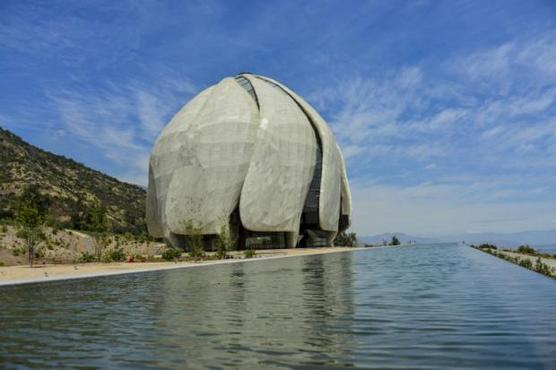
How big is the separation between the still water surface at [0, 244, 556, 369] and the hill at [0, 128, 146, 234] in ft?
168

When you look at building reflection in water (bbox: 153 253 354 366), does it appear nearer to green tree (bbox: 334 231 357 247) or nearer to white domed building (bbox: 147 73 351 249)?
white domed building (bbox: 147 73 351 249)

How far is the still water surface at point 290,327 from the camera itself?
6090mm

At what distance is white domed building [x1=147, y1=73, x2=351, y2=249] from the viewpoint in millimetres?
50844

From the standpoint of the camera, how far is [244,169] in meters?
51.8

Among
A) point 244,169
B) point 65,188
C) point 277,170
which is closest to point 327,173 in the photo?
point 277,170

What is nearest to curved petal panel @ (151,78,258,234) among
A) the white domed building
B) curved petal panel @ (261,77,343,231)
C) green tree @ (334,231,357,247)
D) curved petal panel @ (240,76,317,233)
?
the white domed building

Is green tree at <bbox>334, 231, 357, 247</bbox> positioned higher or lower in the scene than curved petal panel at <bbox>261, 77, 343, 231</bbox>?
lower

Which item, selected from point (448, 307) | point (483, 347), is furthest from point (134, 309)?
point (483, 347)

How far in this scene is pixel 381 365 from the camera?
5719mm

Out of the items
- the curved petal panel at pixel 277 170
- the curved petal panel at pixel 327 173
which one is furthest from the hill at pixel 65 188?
the curved petal panel at pixel 327 173

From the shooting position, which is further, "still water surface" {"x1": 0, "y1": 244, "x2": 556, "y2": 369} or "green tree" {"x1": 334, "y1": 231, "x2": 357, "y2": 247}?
"green tree" {"x1": 334, "y1": 231, "x2": 357, "y2": 247}

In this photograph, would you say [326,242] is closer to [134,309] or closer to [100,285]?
[100,285]

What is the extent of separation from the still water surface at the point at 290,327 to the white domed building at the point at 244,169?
34949mm

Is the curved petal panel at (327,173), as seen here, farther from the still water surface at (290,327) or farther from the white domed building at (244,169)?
the still water surface at (290,327)
